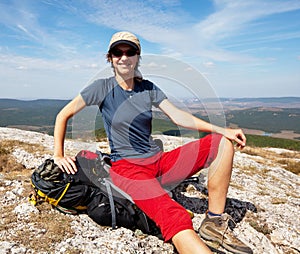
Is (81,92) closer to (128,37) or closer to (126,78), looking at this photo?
(126,78)

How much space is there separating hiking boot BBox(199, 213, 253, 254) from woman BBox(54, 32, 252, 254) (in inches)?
0.7

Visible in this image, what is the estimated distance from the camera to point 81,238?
15.2 feet

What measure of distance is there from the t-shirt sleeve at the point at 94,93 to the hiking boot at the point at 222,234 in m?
3.23

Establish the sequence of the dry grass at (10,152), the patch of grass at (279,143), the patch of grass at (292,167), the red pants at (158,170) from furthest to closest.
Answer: the patch of grass at (279,143) < the patch of grass at (292,167) < the dry grass at (10,152) < the red pants at (158,170)

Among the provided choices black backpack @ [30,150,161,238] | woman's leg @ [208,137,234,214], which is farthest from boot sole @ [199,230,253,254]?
black backpack @ [30,150,161,238]

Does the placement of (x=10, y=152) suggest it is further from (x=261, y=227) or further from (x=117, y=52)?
(x=261, y=227)

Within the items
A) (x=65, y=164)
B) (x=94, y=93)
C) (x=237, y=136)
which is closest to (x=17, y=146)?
(x=65, y=164)

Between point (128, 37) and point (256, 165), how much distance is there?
10234mm

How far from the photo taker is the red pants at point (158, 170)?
445 cm

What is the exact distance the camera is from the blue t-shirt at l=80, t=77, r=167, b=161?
512cm

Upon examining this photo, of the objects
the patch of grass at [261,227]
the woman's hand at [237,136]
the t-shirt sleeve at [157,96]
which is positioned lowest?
the patch of grass at [261,227]

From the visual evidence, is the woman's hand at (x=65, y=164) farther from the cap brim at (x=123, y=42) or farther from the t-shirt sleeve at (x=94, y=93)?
the cap brim at (x=123, y=42)

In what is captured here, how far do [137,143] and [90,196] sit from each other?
145cm

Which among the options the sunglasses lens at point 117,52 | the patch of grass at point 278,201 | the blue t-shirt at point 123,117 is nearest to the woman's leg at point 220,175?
the blue t-shirt at point 123,117
